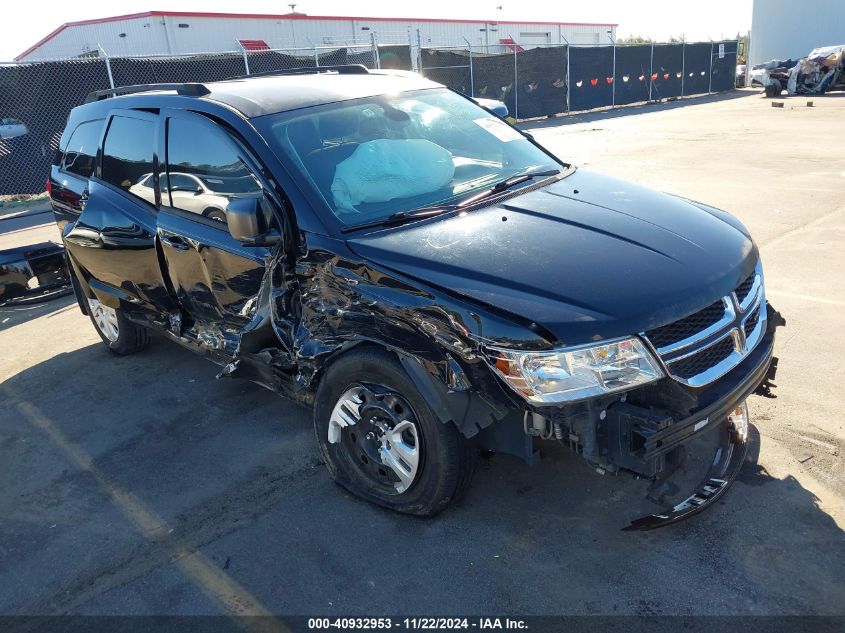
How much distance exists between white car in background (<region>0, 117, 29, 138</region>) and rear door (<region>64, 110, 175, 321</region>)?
9849 millimetres

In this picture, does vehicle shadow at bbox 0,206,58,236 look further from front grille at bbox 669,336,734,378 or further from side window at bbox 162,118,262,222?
front grille at bbox 669,336,734,378

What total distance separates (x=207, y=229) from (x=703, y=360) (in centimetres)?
264

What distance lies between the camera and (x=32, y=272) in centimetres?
692

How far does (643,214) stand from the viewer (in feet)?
11.1

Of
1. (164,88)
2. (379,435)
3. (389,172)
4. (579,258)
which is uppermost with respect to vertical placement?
(164,88)

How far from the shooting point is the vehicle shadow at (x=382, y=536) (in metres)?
2.73

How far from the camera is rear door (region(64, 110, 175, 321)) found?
4344mm

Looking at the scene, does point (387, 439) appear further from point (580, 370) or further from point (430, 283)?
point (580, 370)

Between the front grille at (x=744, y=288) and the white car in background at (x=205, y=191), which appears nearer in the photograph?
the front grille at (x=744, y=288)

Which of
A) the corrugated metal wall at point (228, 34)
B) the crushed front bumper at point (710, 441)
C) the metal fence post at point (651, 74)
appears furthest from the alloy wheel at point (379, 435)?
the metal fence post at point (651, 74)

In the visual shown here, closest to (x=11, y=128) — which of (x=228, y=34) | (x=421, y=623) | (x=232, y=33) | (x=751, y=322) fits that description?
(x=421, y=623)

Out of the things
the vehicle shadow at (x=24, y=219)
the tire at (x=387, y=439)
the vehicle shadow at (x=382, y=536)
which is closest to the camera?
the vehicle shadow at (x=382, y=536)

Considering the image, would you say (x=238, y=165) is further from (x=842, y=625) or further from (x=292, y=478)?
(x=842, y=625)

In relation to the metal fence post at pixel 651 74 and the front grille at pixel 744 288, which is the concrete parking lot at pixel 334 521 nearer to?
the front grille at pixel 744 288
